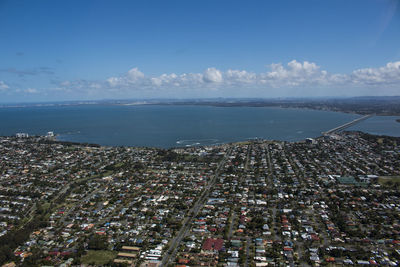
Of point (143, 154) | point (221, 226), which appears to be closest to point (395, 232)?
point (221, 226)

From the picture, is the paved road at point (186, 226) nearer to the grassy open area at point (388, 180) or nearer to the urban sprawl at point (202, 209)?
the urban sprawl at point (202, 209)

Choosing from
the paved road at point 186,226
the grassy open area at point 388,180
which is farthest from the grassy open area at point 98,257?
the grassy open area at point 388,180

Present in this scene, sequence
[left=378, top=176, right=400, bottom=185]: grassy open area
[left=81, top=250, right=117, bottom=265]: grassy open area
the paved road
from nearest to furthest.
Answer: [left=81, top=250, right=117, bottom=265]: grassy open area → the paved road → [left=378, top=176, right=400, bottom=185]: grassy open area

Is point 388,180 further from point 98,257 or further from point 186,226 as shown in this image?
point 98,257

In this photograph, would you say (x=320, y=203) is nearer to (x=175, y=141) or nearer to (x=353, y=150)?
→ (x=353, y=150)

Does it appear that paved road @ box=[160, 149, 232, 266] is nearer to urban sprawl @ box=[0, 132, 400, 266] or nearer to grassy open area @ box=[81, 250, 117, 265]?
urban sprawl @ box=[0, 132, 400, 266]

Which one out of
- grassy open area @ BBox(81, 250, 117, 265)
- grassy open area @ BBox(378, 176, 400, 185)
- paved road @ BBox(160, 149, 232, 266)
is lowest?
grassy open area @ BBox(81, 250, 117, 265)

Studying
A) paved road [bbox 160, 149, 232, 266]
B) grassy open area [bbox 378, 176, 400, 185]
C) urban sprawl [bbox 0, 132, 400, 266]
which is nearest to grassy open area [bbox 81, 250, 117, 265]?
urban sprawl [bbox 0, 132, 400, 266]

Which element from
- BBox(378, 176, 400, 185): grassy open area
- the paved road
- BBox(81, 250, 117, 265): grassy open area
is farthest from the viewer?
BBox(378, 176, 400, 185): grassy open area

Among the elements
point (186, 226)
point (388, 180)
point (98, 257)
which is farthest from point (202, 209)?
point (388, 180)
